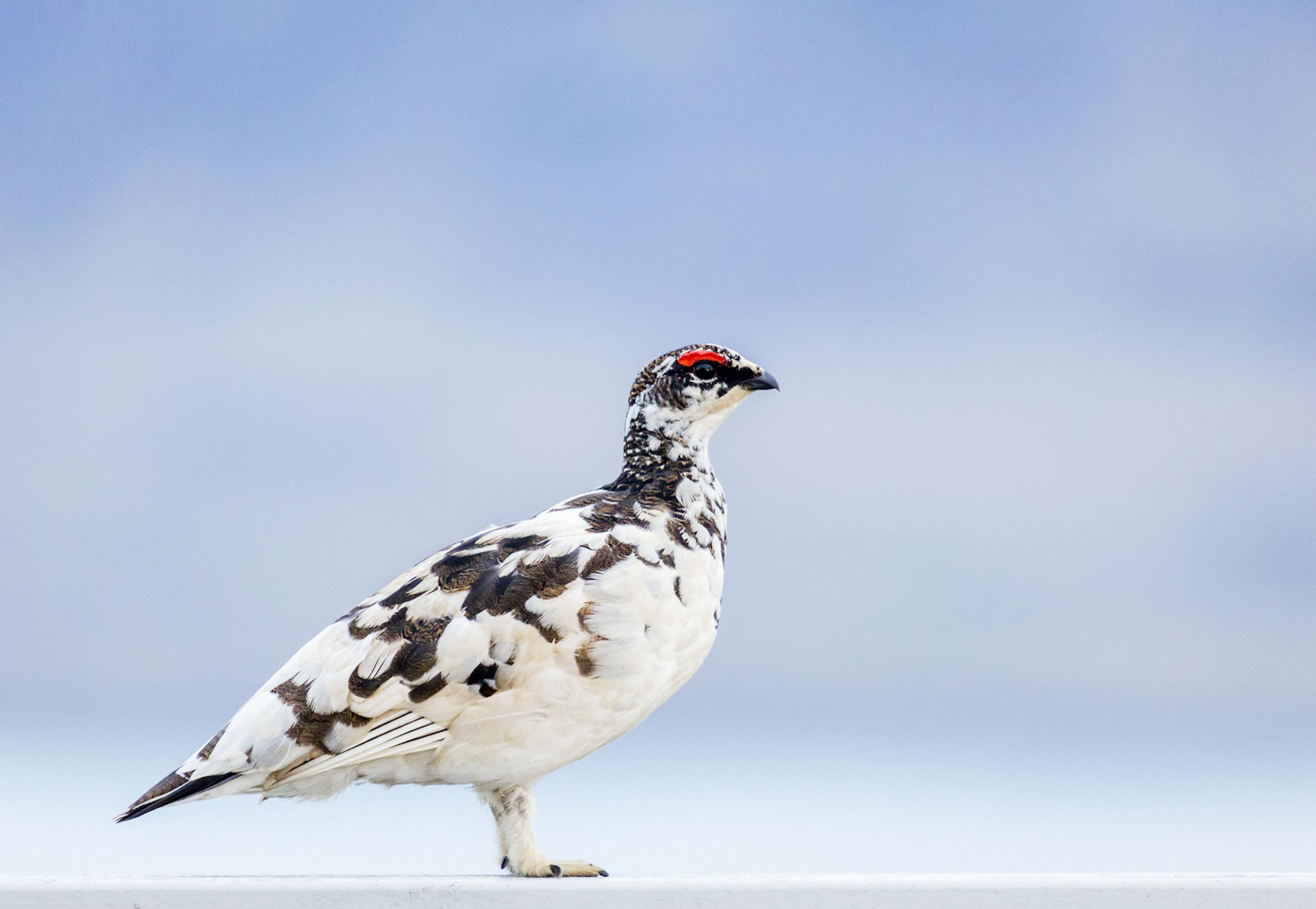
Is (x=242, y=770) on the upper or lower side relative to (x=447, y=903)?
upper

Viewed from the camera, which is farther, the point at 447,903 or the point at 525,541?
the point at 525,541

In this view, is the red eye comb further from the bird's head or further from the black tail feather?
the black tail feather

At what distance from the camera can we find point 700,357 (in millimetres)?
2787

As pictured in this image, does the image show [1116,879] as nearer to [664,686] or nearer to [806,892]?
[806,892]

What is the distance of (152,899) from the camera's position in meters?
2.49

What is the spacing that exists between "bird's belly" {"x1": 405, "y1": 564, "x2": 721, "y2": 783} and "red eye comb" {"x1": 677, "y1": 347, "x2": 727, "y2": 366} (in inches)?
18.1

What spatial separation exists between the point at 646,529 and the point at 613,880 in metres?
0.65

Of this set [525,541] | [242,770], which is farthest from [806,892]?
[242,770]

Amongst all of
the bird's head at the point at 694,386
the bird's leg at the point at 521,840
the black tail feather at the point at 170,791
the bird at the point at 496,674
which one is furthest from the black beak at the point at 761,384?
the black tail feather at the point at 170,791

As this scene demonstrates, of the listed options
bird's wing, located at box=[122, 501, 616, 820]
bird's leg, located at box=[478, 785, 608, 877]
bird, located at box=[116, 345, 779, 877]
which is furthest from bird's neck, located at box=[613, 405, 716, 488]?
bird's leg, located at box=[478, 785, 608, 877]

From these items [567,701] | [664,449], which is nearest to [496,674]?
[567,701]

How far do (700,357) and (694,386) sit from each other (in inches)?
2.4

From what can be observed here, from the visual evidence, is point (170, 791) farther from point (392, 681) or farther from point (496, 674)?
point (496, 674)

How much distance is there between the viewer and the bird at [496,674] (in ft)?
8.29
